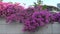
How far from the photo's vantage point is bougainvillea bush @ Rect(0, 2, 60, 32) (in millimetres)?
8023

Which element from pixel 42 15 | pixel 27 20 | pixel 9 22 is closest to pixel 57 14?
pixel 42 15

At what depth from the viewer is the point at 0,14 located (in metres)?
8.30

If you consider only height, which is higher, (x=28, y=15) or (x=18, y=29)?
(x=28, y=15)

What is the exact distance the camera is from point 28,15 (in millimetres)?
8195

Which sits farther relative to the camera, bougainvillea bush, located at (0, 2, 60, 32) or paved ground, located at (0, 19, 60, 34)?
paved ground, located at (0, 19, 60, 34)

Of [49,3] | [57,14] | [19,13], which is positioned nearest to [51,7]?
[49,3]

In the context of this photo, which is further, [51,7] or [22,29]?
[51,7]

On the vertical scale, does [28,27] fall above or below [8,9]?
below

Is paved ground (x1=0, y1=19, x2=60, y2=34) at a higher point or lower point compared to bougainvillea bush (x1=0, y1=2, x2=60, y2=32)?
lower

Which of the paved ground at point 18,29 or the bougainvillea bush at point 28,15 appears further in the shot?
the paved ground at point 18,29

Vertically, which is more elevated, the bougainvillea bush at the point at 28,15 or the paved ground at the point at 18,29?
the bougainvillea bush at the point at 28,15

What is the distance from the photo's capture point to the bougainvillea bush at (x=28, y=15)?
26.3ft

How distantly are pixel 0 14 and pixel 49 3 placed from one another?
263 cm

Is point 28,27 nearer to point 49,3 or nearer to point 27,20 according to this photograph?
point 27,20
